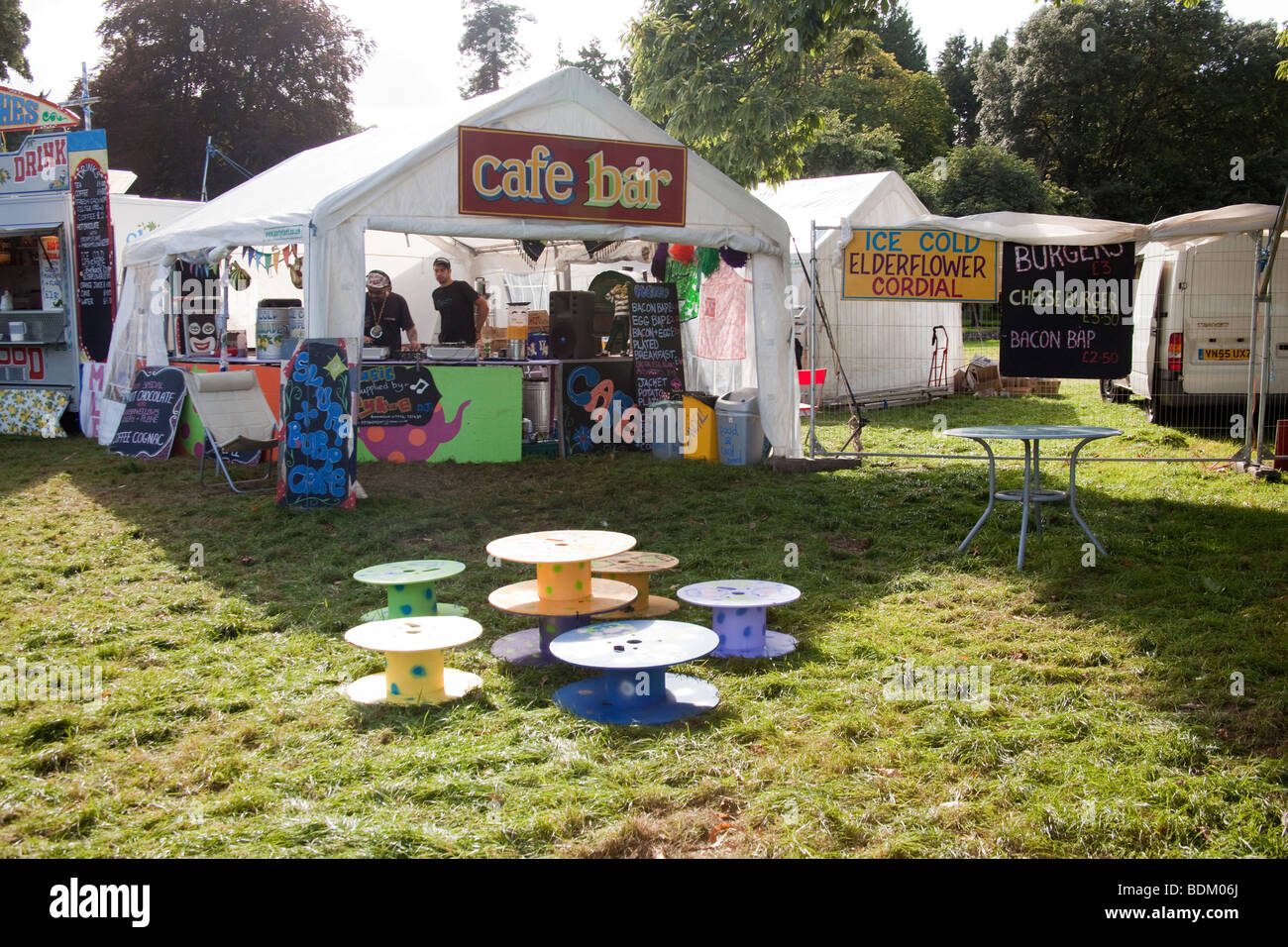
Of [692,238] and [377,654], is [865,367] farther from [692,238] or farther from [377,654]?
[377,654]

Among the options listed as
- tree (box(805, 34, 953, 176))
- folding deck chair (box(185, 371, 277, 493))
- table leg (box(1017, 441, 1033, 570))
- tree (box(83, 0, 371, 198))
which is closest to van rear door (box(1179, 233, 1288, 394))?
table leg (box(1017, 441, 1033, 570))

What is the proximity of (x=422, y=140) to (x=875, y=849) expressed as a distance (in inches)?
279

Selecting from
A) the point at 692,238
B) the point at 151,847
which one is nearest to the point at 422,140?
the point at 692,238

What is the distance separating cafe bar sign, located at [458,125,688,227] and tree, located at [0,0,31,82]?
2087cm

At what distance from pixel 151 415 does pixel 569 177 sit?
469 cm

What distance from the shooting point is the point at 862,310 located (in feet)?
50.0

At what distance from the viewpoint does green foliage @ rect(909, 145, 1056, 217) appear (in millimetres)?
29906

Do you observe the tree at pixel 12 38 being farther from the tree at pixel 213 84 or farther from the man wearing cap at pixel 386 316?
the man wearing cap at pixel 386 316

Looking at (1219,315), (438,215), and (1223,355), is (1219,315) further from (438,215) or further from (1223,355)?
(438,215)

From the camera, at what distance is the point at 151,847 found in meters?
2.92

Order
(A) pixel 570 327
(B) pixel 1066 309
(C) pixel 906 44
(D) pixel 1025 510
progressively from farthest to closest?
(C) pixel 906 44
(A) pixel 570 327
(B) pixel 1066 309
(D) pixel 1025 510

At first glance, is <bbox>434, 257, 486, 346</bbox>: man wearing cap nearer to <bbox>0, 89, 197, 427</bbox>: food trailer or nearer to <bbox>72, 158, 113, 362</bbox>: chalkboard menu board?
<bbox>0, 89, 197, 427</bbox>: food trailer

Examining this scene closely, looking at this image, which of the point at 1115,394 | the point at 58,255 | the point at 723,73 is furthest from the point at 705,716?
the point at 1115,394

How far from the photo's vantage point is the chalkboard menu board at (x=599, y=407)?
34.7 feet
